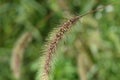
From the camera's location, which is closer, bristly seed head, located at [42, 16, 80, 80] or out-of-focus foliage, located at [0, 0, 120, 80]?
bristly seed head, located at [42, 16, 80, 80]

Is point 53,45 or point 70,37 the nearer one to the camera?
point 53,45

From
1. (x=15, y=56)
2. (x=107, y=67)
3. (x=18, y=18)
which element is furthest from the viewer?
(x=18, y=18)

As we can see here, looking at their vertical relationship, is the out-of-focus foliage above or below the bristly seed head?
above

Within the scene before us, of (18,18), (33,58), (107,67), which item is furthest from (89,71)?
(18,18)

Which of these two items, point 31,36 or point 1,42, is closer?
point 31,36

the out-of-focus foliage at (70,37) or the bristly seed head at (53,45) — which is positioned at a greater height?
the out-of-focus foliage at (70,37)

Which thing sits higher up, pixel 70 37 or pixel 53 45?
pixel 70 37

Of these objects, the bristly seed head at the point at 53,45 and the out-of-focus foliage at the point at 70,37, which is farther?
the out-of-focus foliage at the point at 70,37

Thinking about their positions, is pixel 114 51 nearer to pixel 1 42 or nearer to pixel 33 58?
pixel 33 58
